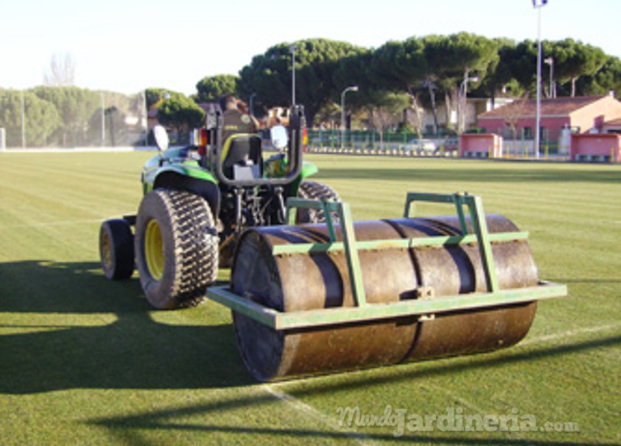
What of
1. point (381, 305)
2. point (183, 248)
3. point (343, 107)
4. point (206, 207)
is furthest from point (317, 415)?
point (343, 107)

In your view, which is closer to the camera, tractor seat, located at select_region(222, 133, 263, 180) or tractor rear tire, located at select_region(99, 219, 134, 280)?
tractor seat, located at select_region(222, 133, 263, 180)

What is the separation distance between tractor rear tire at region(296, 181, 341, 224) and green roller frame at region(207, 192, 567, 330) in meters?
2.29

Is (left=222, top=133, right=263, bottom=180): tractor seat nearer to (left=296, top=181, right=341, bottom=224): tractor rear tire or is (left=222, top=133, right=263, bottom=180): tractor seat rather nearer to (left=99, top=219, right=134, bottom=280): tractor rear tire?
(left=296, top=181, right=341, bottom=224): tractor rear tire

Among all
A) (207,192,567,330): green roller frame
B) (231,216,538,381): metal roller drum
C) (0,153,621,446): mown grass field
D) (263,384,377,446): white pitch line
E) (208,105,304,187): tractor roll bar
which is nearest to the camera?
(263,384,377,446): white pitch line

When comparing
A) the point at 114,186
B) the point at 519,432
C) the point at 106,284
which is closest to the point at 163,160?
the point at 106,284

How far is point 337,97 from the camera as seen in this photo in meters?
81.6

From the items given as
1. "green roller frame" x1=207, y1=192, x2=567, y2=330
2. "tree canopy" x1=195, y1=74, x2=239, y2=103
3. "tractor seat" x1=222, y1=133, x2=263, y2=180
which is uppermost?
"tree canopy" x1=195, y1=74, x2=239, y2=103

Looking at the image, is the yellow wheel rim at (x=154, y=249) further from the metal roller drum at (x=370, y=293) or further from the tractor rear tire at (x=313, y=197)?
the metal roller drum at (x=370, y=293)

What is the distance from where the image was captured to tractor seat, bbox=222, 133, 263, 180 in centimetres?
702

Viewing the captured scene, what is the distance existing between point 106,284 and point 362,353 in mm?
4183

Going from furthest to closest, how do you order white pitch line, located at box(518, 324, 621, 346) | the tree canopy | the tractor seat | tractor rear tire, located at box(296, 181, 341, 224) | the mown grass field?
→ 1. the tree canopy
2. tractor rear tire, located at box(296, 181, 341, 224)
3. the tractor seat
4. white pitch line, located at box(518, 324, 621, 346)
5. the mown grass field

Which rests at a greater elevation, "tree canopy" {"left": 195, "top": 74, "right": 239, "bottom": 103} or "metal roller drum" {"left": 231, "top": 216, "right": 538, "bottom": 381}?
"tree canopy" {"left": 195, "top": 74, "right": 239, "bottom": 103}

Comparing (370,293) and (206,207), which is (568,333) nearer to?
(370,293)

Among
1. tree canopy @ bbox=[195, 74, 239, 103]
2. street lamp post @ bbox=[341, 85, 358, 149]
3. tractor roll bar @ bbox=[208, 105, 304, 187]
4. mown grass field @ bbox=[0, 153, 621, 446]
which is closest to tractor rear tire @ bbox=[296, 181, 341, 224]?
tractor roll bar @ bbox=[208, 105, 304, 187]
